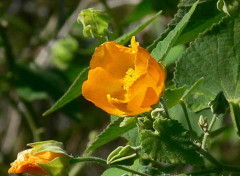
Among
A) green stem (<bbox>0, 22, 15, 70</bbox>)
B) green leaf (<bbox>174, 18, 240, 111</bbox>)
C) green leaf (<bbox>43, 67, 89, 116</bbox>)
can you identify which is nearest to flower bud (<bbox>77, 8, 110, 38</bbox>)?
green leaf (<bbox>43, 67, 89, 116</bbox>)

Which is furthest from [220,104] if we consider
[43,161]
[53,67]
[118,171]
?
[53,67]

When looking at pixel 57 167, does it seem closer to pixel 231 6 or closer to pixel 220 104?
pixel 220 104

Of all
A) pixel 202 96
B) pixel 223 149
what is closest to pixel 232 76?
pixel 202 96

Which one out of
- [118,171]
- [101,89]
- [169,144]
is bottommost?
[118,171]

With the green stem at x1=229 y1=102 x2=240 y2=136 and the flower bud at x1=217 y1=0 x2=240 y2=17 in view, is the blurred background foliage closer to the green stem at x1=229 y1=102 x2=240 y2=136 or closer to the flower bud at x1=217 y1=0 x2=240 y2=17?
the green stem at x1=229 y1=102 x2=240 y2=136

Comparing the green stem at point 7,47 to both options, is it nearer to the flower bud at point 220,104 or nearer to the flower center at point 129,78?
the flower center at point 129,78

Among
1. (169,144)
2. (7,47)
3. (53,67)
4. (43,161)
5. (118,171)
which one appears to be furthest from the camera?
(53,67)

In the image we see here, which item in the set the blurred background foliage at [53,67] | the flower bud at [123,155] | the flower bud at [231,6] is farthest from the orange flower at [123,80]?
the blurred background foliage at [53,67]
